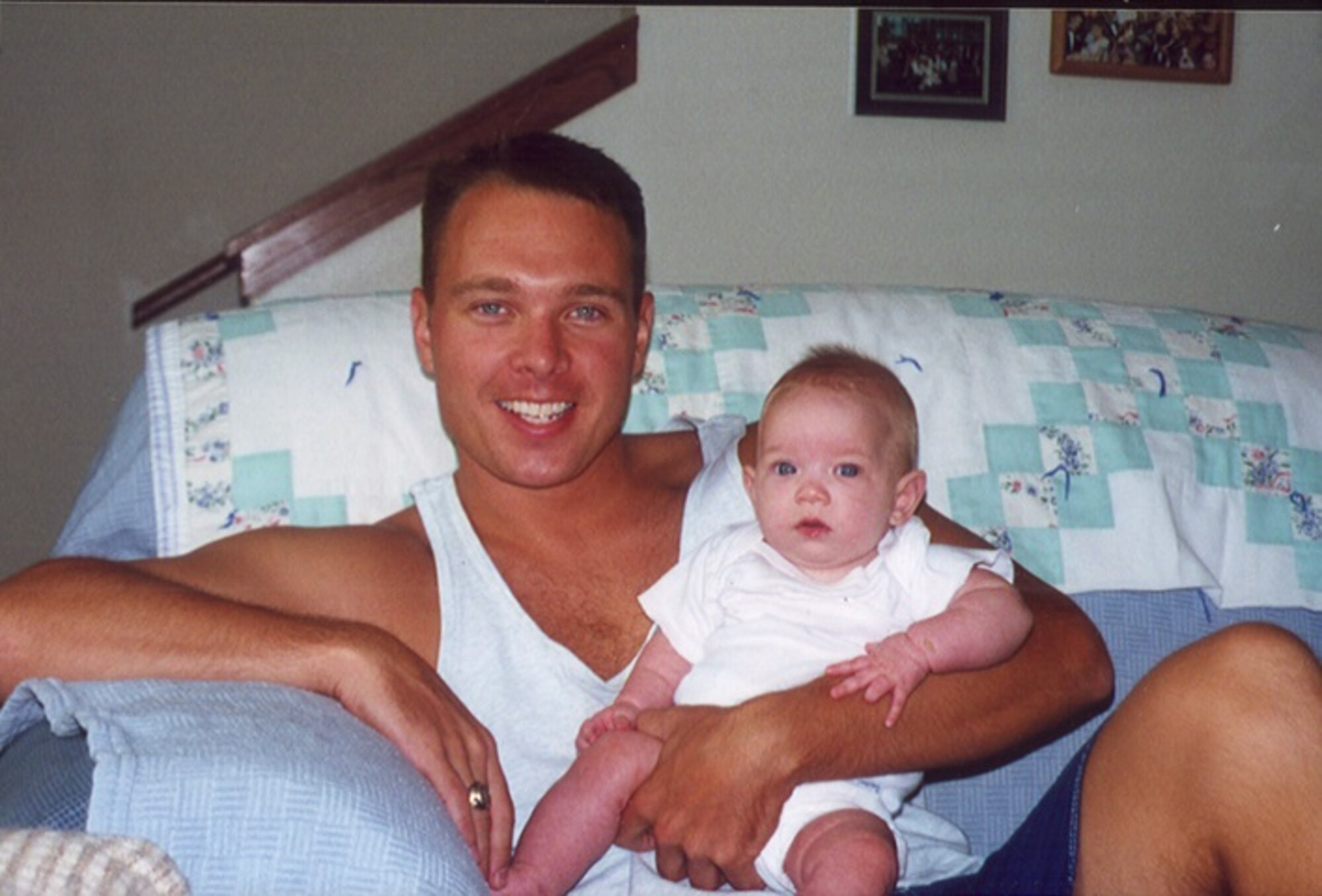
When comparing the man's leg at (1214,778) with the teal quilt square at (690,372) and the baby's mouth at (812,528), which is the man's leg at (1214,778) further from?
the teal quilt square at (690,372)

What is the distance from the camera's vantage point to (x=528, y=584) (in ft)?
5.22

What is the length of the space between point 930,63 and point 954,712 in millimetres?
1794

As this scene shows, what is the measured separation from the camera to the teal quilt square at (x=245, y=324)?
1798 millimetres

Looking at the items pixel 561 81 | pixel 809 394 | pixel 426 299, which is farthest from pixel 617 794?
pixel 561 81

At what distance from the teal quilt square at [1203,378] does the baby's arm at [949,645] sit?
0.66 metres

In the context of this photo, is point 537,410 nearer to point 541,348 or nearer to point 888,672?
point 541,348

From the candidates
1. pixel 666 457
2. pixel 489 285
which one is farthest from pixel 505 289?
pixel 666 457

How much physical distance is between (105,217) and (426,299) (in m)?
1.55

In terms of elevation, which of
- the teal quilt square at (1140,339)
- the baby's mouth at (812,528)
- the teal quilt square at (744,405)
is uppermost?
the teal quilt square at (1140,339)

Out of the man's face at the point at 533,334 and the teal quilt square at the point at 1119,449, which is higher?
the man's face at the point at 533,334

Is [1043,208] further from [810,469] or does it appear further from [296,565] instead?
[296,565]

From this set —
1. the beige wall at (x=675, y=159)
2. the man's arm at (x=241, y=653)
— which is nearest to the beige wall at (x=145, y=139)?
the beige wall at (x=675, y=159)

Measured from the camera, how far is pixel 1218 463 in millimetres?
1897

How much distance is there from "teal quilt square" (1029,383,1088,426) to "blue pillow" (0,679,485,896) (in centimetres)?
104
